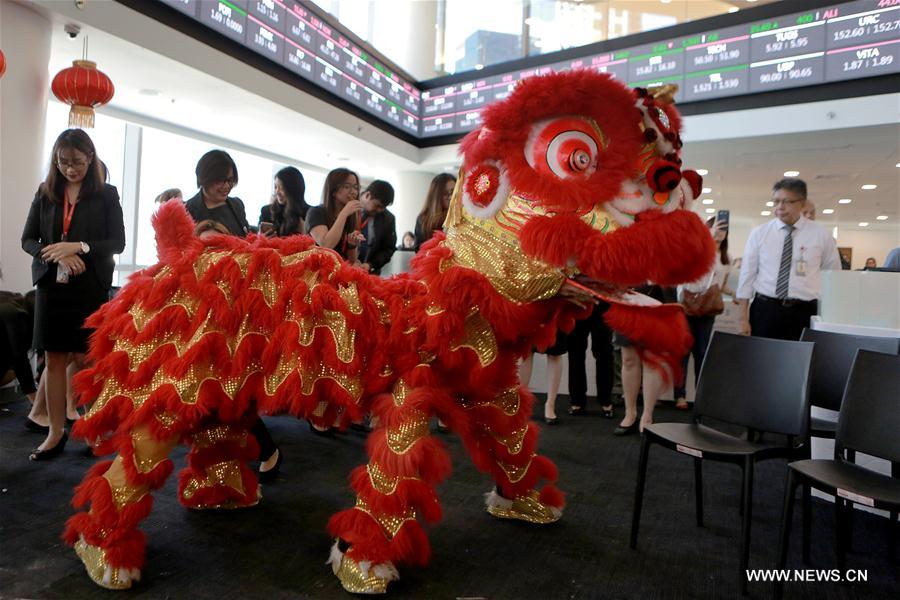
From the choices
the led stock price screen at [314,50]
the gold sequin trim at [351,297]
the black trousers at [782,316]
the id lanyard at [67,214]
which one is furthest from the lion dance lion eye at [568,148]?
the led stock price screen at [314,50]

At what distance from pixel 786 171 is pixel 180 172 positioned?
22.8 feet

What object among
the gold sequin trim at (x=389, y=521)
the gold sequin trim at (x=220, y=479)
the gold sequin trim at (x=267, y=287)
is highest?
the gold sequin trim at (x=267, y=287)

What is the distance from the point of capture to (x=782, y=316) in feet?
10.8

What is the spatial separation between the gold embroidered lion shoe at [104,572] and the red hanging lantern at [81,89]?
122 inches

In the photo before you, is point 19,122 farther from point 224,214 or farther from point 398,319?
point 398,319

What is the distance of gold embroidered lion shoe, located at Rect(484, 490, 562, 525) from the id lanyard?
2103mm

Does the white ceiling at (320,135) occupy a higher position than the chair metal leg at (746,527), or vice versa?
the white ceiling at (320,135)

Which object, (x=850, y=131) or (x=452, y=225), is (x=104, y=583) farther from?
(x=850, y=131)

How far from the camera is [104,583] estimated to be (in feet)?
4.77

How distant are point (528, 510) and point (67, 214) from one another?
226 cm

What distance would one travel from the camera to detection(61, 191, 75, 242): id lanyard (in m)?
2.43

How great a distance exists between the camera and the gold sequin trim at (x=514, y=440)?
182 centimetres

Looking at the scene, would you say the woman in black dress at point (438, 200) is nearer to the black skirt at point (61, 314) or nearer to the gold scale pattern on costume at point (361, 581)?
the black skirt at point (61, 314)

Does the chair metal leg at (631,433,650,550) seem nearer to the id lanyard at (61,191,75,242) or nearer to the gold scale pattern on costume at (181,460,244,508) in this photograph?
the gold scale pattern on costume at (181,460,244,508)
